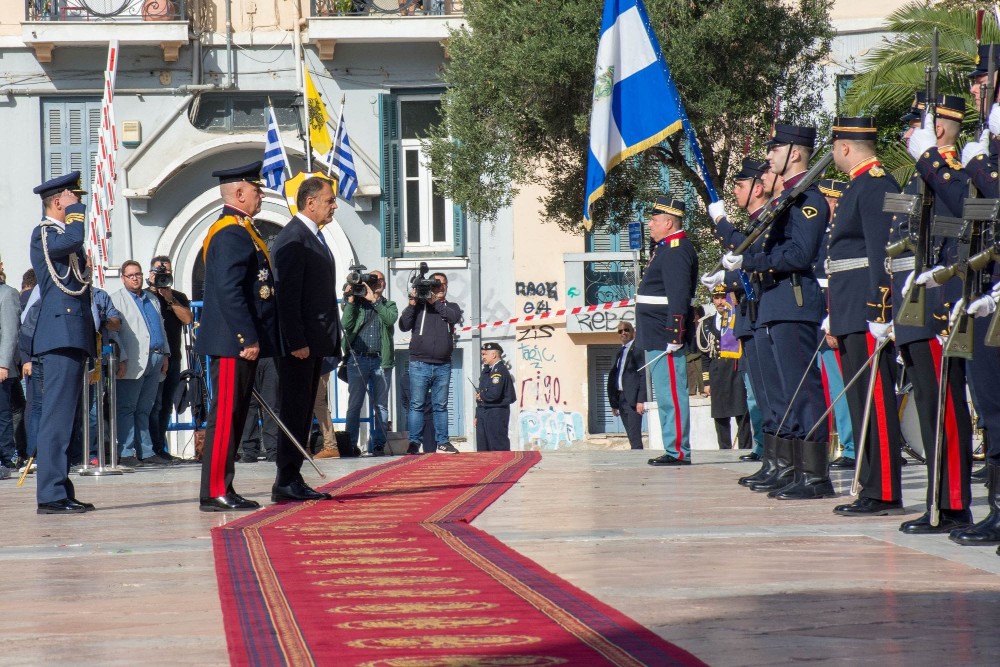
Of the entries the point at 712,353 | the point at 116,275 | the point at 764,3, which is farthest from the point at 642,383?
the point at 116,275

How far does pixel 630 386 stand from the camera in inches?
710

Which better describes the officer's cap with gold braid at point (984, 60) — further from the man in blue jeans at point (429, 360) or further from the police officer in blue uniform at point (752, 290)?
the man in blue jeans at point (429, 360)

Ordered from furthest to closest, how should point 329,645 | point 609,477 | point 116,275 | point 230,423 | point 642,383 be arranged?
1. point 116,275
2. point 642,383
3. point 609,477
4. point 230,423
5. point 329,645

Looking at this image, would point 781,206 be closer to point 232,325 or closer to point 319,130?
point 232,325

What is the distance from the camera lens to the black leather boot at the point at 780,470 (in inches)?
340

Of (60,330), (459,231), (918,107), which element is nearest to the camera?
(918,107)

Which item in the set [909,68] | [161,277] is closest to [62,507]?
[161,277]

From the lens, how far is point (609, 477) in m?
10.4

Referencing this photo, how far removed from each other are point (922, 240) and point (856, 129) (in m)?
1.19

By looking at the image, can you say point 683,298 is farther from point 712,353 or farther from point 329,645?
point 329,645

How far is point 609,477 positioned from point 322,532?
378 centimetres

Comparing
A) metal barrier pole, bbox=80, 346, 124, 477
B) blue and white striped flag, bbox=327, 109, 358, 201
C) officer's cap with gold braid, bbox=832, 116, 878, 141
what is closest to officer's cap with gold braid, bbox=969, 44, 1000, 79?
officer's cap with gold braid, bbox=832, 116, 878, 141

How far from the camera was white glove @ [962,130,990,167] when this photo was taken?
5.85 metres

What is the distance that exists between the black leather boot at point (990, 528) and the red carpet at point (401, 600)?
173 centimetres
